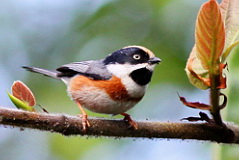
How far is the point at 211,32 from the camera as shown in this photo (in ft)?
3.78

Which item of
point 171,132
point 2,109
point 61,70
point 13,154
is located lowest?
point 13,154

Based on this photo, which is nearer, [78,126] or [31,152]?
[78,126]

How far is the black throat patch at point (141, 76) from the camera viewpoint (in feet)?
7.21

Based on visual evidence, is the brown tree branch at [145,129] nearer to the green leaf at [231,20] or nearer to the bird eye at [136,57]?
the green leaf at [231,20]

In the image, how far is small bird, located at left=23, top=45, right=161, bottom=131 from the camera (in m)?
2.15

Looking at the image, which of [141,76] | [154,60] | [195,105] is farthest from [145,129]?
[141,76]

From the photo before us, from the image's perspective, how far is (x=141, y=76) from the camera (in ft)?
7.36

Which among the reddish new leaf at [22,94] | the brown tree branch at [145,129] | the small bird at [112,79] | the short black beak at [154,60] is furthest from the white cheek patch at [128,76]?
the reddish new leaf at [22,94]

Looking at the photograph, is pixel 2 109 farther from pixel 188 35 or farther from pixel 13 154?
pixel 13 154

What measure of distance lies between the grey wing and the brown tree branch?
94cm

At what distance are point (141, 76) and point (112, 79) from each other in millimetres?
143

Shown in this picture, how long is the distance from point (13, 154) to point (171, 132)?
69.0 inches

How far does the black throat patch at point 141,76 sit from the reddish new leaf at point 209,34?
3.18 ft

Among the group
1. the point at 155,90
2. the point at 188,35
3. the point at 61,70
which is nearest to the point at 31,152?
the point at 61,70
